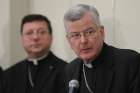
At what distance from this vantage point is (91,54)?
1.98m

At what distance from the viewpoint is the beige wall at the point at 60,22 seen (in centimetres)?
257

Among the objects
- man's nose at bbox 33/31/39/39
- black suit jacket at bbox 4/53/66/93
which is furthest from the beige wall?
man's nose at bbox 33/31/39/39

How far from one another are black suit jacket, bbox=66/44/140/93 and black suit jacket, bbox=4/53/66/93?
335 mm

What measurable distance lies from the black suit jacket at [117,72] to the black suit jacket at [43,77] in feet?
1.10

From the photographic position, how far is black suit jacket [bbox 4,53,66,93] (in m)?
2.44

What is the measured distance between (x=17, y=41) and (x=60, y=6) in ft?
1.64

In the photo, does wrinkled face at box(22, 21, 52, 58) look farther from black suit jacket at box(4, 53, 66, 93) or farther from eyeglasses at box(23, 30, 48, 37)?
black suit jacket at box(4, 53, 66, 93)

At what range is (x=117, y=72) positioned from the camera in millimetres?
1978

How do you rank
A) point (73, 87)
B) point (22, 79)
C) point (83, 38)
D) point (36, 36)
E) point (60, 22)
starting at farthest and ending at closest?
1. point (60, 22)
2. point (22, 79)
3. point (36, 36)
4. point (83, 38)
5. point (73, 87)

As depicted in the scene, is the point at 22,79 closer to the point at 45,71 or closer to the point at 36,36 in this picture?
the point at 45,71

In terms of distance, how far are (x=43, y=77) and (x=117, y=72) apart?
70 cm

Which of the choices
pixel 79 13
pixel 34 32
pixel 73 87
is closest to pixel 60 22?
pixel 34 32

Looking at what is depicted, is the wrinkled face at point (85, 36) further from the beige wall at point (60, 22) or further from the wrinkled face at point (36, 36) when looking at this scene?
the beige wall at point (60, 22)

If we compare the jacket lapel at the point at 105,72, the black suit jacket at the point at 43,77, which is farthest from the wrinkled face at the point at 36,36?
the jacket lapel at the point at 105,72
